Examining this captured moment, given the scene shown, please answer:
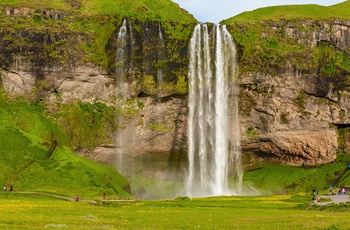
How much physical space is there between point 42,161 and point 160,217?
170 ft

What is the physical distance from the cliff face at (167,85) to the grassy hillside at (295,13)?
12401mm

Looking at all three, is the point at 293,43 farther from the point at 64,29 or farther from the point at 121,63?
the point at 64,29

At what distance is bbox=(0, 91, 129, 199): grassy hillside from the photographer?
10362 cm

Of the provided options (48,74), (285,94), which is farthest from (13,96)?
(285,94)

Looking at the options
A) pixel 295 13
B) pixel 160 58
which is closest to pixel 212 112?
pixel 160 58

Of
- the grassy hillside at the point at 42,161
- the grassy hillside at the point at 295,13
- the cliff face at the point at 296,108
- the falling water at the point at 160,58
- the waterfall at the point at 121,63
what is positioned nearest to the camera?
the grassy hillside at the point at 42,161

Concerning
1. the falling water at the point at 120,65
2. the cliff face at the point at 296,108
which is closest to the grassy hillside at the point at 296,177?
the cliff face at the point at 296,108

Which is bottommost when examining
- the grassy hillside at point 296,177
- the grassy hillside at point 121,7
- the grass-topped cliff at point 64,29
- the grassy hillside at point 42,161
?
the grassy hillside at point 296,177

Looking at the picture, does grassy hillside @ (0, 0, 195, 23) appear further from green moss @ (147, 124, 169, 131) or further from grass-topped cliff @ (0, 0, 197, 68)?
green moss @ (147, 124, 169, 131)

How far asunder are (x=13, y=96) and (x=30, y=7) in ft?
74.9

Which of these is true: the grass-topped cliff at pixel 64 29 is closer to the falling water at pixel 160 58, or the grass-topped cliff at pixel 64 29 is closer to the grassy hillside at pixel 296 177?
the falling water at pixel 160 58

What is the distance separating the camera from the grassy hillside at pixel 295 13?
146913mm

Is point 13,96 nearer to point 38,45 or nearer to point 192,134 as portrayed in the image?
point 38,45

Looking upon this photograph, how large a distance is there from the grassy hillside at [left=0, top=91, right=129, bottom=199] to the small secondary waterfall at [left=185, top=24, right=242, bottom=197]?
2135cm
